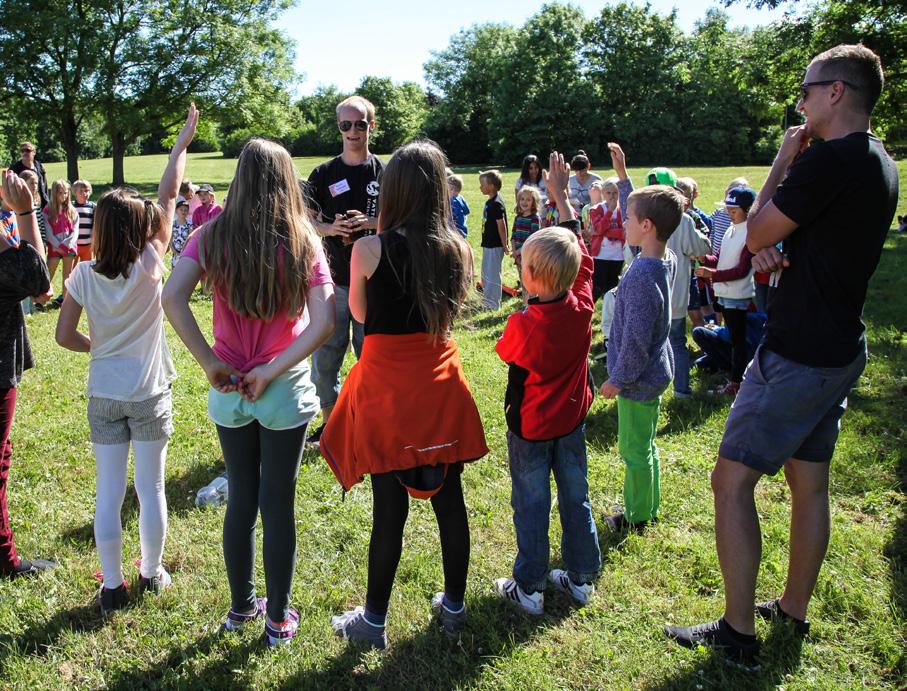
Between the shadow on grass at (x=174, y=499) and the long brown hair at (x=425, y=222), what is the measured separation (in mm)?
2520

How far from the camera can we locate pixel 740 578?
9.14ft

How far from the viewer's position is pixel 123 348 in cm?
311

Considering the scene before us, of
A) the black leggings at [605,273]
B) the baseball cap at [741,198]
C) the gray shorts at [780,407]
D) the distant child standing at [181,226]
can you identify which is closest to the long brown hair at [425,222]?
the gray shorts at [780,407]

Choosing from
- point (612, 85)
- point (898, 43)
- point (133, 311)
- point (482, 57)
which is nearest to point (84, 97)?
point (898, 43)

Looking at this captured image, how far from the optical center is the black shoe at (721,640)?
283 cm

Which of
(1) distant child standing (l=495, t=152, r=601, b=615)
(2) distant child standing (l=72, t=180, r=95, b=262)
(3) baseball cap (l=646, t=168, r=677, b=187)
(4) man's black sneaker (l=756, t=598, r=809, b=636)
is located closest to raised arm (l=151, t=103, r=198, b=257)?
(1) distant child standing (l=495, t=152, r=601, b=615)

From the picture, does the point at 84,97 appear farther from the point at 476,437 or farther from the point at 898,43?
the point at 476,437

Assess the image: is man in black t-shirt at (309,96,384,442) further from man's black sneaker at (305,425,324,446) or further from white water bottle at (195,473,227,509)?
white water bottle at (195,473,227,509)

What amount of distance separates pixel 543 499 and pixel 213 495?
2.27 m

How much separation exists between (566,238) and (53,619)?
302 cm

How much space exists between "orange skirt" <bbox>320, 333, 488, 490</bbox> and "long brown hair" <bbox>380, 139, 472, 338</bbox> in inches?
5.8

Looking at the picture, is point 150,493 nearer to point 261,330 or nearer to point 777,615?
point 261,330

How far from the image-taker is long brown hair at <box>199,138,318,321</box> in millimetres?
2576

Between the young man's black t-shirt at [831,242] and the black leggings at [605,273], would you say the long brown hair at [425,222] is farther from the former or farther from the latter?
the black leggings at [605,273]
